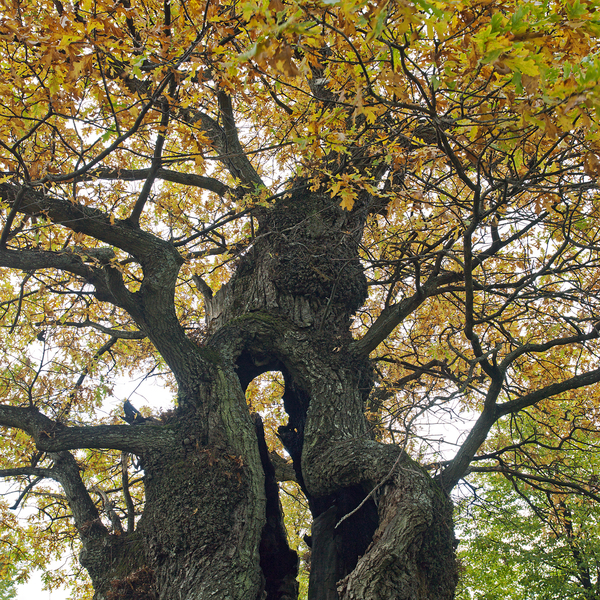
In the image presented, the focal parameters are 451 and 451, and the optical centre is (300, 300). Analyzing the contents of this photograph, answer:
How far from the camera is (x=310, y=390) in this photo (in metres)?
4.39

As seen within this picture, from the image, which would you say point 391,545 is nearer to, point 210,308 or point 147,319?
point 147,319

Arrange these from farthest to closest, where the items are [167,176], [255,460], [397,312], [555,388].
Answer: [167,176] → [397,312] → [255,460] → [555,388]

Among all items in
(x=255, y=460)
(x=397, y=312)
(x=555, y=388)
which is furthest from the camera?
(x=397, y=312)

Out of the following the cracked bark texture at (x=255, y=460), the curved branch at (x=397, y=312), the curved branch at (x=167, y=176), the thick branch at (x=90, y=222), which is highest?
the curved branch at (x=167, y=176)

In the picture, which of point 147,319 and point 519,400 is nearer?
point 519,400

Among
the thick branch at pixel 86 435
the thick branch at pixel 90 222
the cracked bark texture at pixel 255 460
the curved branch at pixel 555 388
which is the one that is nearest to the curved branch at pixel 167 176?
the thick branch at pixel 90 222

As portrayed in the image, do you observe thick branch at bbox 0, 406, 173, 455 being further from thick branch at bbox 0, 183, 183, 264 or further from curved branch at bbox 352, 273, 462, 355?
curved branch at bbox 352, 273, 462, 355

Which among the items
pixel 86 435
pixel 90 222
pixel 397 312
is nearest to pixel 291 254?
pixel 397 312

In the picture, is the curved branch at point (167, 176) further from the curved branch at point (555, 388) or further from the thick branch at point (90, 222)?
the curved branch at point (555, 388)

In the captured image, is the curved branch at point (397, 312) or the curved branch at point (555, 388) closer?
the curved branch at point (555, 388)

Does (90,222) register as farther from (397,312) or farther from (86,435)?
(397,312)

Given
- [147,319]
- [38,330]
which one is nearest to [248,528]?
[147,319]

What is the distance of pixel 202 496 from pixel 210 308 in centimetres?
284

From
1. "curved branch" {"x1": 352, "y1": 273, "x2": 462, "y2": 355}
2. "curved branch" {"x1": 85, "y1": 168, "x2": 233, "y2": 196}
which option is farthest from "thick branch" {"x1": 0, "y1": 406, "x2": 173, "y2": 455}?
"curved branch" {"x1": 85, "y1": 168, "x2": 233, "y2": 196}
